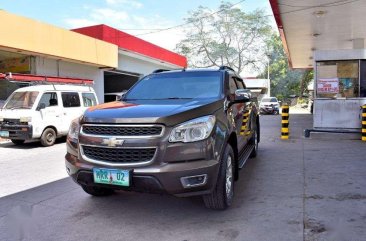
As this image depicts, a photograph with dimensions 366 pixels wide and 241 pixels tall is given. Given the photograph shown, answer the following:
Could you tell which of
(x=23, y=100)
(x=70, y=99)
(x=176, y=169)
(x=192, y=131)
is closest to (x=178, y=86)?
(x=192, y=131)

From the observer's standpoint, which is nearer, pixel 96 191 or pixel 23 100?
pixel 96 191

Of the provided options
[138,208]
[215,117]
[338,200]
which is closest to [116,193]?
[138,208]

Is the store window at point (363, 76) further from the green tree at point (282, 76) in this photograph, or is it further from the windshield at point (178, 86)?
the green tree at point (282, 76)

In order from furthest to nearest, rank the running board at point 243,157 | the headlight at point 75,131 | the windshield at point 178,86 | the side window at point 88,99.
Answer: the side window at point 88,99 < the running board at point 243,157 < the windshield at point 178,86 < the headlight at point 75,131

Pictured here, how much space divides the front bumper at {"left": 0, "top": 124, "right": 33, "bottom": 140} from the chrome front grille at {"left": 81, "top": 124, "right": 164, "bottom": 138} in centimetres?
693

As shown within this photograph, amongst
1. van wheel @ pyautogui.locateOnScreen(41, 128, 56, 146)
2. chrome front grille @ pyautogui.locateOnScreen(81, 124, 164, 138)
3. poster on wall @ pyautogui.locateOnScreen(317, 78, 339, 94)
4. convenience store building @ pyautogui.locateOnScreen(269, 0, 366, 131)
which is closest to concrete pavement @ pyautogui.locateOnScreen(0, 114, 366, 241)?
chrome front grille @ pyautogui.locateOnScreen(81, 124, 164, 138)

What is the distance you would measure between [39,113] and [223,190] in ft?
26.2

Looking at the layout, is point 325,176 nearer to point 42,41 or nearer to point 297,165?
point 297,165

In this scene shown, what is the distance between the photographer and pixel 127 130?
12.5 feet

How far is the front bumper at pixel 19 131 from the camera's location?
1014cm

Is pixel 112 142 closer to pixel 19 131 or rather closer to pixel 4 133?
pixel 19 131

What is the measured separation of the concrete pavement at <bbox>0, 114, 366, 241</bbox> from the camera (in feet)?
→ 12.1

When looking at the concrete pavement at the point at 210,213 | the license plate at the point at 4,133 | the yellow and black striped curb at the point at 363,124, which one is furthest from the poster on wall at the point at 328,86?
the license plate at the point at 4,133

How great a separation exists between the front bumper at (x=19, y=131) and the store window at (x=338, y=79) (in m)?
8.81
